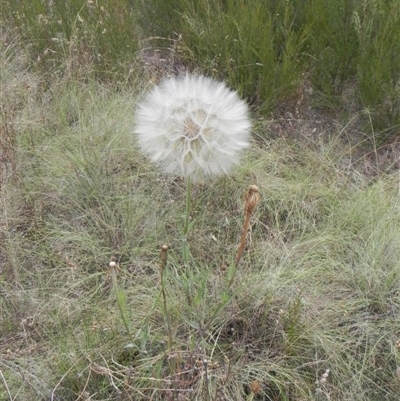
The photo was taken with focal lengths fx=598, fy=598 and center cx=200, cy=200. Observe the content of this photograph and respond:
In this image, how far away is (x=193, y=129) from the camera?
1738mm

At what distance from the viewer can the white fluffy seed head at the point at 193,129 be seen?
173 cm

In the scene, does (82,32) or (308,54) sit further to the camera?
(82,32)

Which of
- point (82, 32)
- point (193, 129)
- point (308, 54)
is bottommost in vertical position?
point (308, 54)

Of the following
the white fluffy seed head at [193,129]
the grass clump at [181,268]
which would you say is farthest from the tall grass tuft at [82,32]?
the white fluffy seed head at [193,129]

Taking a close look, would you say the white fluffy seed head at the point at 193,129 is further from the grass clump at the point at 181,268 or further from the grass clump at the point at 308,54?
the grass clump at the point at 308,54

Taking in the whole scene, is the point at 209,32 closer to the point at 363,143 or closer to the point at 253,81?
the point at 253,81

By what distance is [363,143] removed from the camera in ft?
10.5

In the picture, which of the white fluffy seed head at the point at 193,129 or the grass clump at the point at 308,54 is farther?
the grass clump at the point at 308,54

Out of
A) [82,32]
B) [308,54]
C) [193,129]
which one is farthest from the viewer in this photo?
[82,32]

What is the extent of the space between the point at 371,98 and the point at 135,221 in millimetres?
1474

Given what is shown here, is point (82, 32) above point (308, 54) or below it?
above

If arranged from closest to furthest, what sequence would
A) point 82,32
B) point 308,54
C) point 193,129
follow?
point 193,129 < point 308,54 < point 82,32

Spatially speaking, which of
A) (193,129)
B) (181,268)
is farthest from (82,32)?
(193,129)

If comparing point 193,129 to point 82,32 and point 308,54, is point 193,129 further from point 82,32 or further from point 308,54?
point 82,32
